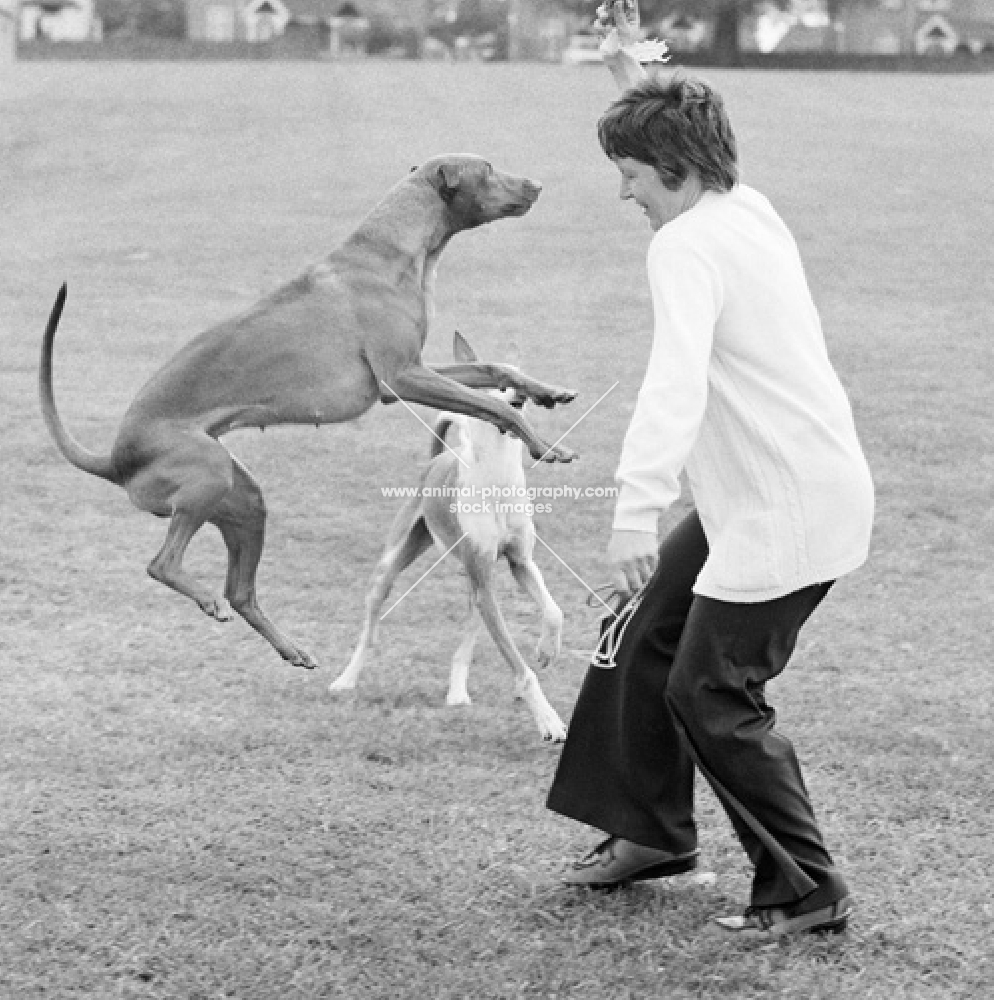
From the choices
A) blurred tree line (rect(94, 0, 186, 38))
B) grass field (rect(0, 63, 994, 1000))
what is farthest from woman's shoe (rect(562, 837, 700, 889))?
blurred tree line (rect(94, 0, 186, 38))

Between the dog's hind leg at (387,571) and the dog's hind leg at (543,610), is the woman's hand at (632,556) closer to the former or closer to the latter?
the dog's hind leg at (543,610)

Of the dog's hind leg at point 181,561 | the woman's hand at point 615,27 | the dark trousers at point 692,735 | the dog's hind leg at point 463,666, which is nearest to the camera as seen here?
the dark trousers at point 692,735

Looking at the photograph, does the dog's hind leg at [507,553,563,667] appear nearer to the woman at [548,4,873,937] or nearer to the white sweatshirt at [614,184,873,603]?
the woman at [548,4,873,937]

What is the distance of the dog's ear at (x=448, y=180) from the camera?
176 inches

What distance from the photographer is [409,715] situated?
6.42 metres

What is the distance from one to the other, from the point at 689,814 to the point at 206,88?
3381 centimetres

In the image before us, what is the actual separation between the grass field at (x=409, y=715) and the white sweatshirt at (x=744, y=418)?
43.6 inches

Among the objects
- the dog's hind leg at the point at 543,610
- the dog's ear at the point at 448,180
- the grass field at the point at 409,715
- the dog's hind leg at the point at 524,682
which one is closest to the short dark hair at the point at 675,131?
the dog's ear at the point at 448,180

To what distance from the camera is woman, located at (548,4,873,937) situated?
12.7 feet

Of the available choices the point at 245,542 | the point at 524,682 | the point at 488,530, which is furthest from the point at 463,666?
the point at 245,542

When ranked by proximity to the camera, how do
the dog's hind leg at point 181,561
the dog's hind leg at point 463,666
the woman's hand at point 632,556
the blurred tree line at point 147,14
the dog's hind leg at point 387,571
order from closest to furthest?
the woman's hand at point 632,556 → the dog's hind leg at point 181,561 → the dog's hind leg at point 463,666 → the dog's hind leg at point 387,571 → the blurred tree line at point 147,14

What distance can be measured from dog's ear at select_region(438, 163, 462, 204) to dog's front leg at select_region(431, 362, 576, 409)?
433 mm

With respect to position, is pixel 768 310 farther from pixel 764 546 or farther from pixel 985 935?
pixel 985 935

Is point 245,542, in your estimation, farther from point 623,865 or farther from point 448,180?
point 623,865
